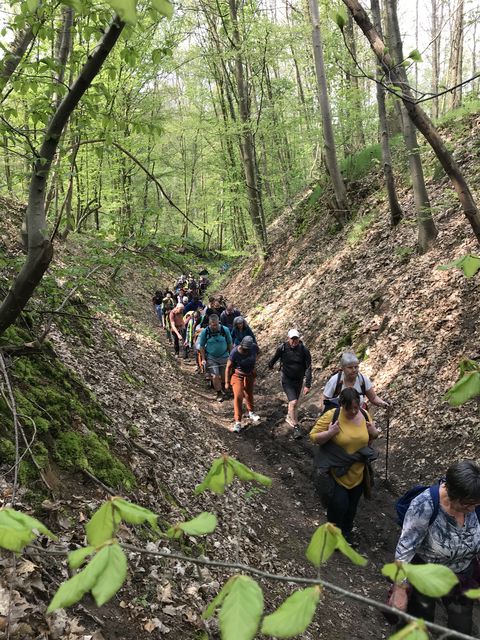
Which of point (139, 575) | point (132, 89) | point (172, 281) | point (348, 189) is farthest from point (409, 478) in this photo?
point (172, 281)

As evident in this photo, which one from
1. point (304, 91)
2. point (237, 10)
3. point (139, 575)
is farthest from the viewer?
point (304, 91)

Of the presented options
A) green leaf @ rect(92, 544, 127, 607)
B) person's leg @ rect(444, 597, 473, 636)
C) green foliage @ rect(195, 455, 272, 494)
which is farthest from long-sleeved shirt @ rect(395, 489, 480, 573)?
green leaf @ rect(92, 544, 127, 607)

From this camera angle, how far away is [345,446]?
17.0 ft

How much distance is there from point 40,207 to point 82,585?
8.43ft

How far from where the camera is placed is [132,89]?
18.7m

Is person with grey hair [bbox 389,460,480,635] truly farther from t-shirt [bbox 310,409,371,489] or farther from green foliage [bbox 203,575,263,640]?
green foliage [bbox 203,575,263,640]

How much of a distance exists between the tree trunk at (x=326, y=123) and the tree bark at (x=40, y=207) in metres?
13.0

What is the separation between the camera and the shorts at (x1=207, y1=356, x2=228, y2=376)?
1088 cm

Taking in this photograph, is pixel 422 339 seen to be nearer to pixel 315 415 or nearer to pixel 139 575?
pixel 315 415

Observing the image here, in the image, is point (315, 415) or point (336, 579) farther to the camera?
point (315, 415)

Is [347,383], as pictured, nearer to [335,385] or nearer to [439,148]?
[335,385]

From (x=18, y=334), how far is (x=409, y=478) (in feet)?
19.1

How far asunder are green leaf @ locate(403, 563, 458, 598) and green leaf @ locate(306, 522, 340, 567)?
8.5 inches

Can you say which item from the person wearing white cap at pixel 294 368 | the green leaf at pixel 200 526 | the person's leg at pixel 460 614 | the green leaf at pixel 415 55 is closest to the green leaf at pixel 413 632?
the green leaf at pixel 200 526
